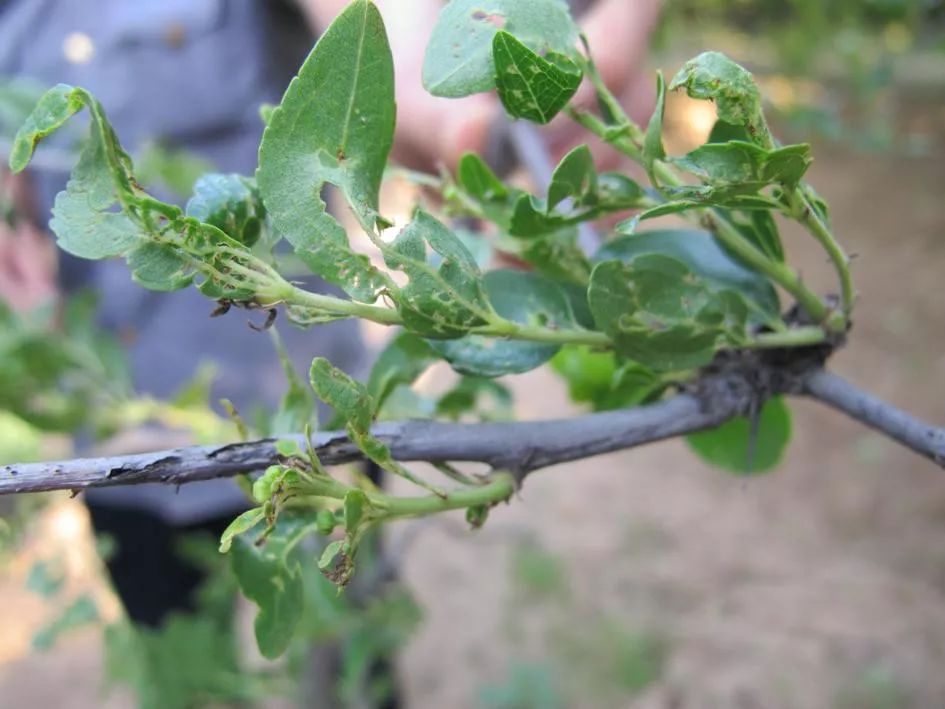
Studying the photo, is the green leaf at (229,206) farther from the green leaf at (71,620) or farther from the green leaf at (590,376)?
the green leaf at (71,620)

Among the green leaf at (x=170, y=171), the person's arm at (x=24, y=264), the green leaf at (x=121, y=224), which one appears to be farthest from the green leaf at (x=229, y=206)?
the person's arm at (x=24, y=264)

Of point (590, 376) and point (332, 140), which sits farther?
point (590, 376)

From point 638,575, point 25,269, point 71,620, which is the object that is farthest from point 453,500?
point 638,575

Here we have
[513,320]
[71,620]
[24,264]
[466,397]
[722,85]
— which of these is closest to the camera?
[722,85]

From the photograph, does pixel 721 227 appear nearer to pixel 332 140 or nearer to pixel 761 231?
pixel 761 231

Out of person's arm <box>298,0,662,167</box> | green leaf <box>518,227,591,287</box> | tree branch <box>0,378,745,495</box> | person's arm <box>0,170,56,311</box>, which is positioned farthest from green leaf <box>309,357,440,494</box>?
person's arm <box>0,170,56,311</box>

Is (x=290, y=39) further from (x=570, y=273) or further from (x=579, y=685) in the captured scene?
(x=579, y=685)
